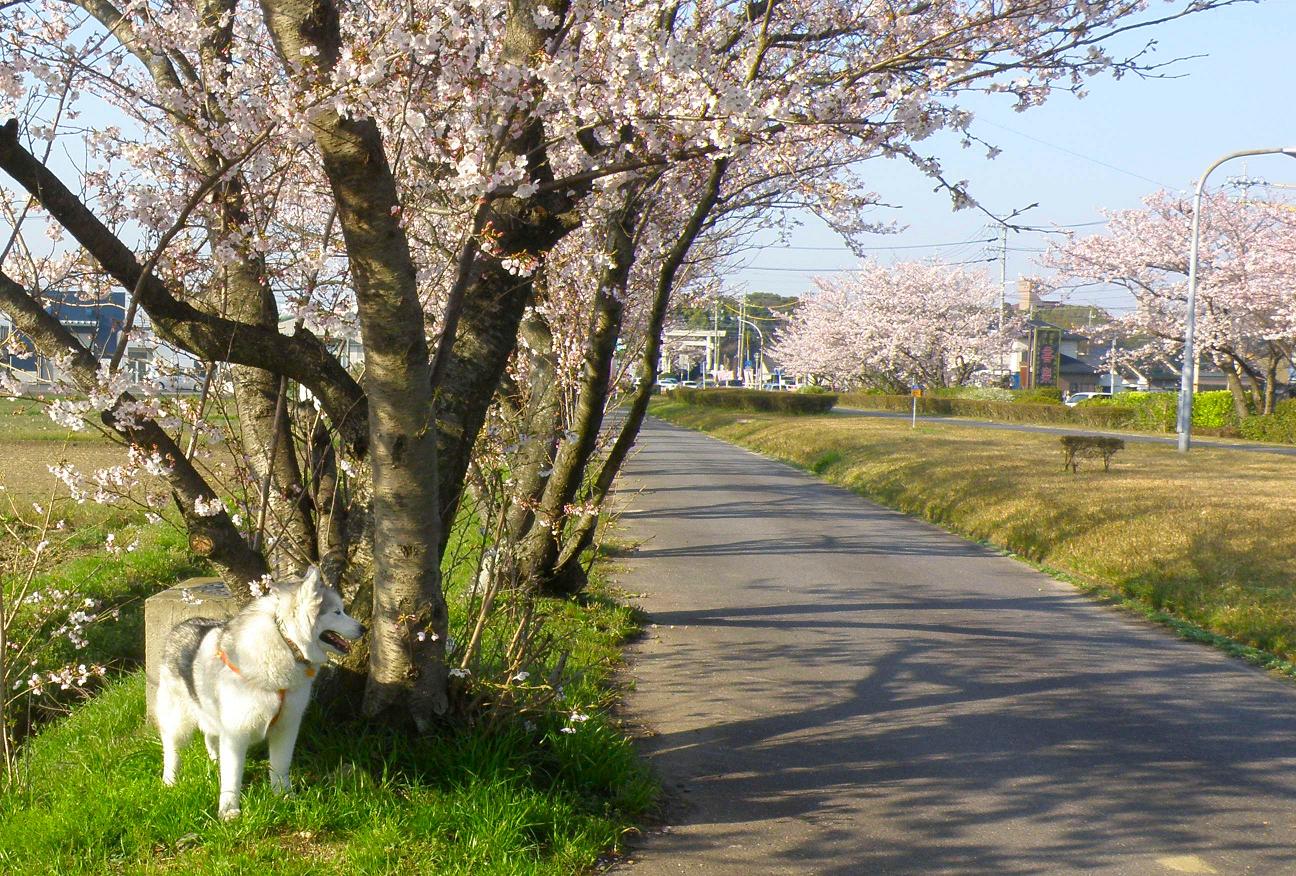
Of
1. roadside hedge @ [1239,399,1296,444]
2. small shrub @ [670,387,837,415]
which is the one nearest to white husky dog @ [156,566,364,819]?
roadside hedge @ [1239,399,1296,444]

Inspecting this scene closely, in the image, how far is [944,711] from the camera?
25.3 feet

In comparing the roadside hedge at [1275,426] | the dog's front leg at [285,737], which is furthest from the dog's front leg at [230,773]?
the roadside hedge at [1275,426]

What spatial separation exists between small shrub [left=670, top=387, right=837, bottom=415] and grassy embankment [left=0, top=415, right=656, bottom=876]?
49385mm

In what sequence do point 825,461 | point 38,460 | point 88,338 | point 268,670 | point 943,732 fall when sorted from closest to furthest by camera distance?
point 268,670 → point 88,338 → point 943,732 → point 38,460 → point 825,461

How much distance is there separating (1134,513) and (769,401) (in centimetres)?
4164

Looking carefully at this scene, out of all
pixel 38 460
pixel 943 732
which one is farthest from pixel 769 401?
pixel 943 732

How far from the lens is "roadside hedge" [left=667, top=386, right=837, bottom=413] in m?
55.6

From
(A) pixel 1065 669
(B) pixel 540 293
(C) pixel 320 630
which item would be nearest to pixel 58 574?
(B) pixel 540 293

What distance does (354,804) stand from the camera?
202 inches

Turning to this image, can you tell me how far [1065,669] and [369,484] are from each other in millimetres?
5800

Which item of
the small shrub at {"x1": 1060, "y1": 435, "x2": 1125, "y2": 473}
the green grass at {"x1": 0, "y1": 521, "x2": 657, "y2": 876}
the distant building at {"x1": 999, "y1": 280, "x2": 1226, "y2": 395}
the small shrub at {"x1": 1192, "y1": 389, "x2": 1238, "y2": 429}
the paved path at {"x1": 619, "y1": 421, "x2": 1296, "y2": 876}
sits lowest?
the paved path at {"x1": 619, "y1": 421, "x2": 1296, "y2": 876}

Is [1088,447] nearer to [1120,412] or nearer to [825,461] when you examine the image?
[825,461]

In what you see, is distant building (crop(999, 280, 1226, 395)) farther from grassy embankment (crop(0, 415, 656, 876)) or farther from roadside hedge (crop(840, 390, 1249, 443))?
grassy embankment (crop(0, 415, 656, 876))

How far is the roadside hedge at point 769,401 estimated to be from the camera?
55.6 m
